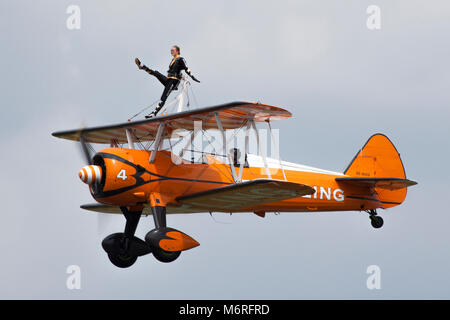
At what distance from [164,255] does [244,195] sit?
1.98 meters

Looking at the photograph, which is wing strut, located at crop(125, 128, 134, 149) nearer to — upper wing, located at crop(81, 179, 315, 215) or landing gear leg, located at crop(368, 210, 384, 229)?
upper wing, located at crop(81, 179, 315, 215)

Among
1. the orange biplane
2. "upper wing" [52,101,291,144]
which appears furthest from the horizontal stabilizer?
"upper wing" [52,101,291,144]

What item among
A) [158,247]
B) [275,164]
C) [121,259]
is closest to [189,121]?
[275,164]

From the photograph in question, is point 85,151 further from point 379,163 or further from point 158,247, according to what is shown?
point 379,163

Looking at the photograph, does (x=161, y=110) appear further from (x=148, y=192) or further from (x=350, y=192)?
(x=350, y=192)

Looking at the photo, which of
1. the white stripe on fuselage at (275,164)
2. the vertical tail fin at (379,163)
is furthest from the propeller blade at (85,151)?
the vertical tail fin at (379,163)

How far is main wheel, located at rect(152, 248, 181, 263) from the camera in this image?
14.5 meters

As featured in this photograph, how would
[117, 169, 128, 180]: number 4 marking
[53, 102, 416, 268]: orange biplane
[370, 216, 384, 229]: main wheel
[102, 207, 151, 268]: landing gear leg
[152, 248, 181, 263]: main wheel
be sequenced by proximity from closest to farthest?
[152, 248, 181, 263]: main wheel
[53, 102, 416, 268]: orange biplane
[117, 169, 128, 180]: number 4 marking
[102, 207, 151, 268]: landing gear leg
[370, 216, 384, 229]: main wheel

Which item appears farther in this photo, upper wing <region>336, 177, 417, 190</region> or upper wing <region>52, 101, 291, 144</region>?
upper wing <region>336, 177, 417, 190</region>

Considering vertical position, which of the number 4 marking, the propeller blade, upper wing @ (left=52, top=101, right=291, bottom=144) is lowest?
the number 4 marking

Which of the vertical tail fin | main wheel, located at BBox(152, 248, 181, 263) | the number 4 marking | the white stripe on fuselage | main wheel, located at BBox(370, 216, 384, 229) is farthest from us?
the vertical tail fin

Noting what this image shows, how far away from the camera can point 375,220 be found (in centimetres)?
1883

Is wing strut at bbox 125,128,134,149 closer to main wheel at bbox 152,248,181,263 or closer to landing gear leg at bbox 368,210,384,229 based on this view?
main wheel at bbox 152,248,181,263

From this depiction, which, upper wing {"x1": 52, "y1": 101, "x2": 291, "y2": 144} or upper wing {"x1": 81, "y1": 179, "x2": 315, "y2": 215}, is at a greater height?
upper wing {"x1": 52, "y1": 101, "x2": 291, "y2": 144}
